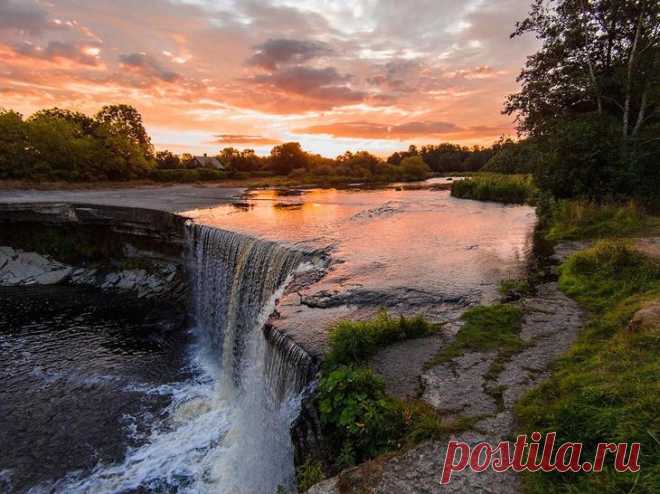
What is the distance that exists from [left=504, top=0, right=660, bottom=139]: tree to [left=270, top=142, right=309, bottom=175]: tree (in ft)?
229

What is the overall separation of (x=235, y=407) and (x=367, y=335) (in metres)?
4.92

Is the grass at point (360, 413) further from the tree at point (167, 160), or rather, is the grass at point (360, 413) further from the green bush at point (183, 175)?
the tree at point (167, 160)

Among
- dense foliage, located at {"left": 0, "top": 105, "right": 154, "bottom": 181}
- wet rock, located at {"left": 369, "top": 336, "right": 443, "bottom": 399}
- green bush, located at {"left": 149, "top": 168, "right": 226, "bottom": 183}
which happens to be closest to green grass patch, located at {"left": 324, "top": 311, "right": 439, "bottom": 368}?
→ wet rock, located at {"left": 369, "top": 336, "right": 443, "bottom": 399}

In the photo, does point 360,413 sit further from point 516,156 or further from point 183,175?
point 183,175

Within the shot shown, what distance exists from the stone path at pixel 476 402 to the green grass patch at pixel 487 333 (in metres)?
0.14

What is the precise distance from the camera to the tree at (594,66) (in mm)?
14969

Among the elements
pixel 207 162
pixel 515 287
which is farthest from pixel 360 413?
pixel 207 162

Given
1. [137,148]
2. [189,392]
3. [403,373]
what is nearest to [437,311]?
[403,373]

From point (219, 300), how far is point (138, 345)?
3.00 metres

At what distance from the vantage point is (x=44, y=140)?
40344mm

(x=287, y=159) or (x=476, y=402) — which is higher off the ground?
(x=287, y=159)

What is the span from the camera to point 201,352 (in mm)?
12758

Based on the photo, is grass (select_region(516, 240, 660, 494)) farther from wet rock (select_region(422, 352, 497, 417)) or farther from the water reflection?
the water reflection

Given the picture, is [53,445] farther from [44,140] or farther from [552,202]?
[44,140]
